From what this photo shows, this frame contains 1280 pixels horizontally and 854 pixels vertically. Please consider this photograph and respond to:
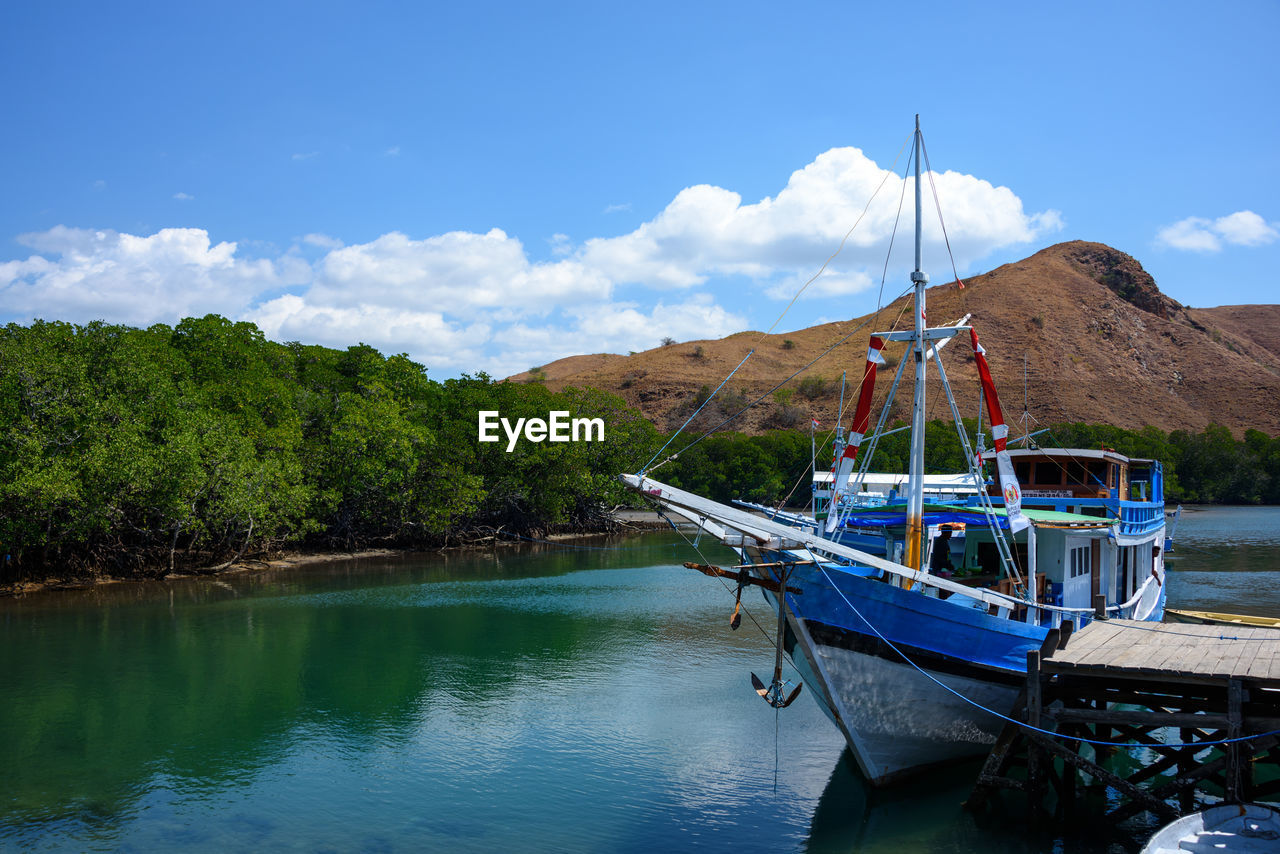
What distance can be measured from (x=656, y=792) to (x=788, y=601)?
13.6 ft

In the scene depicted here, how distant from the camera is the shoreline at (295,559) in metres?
35.0

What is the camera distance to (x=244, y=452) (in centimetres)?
3838

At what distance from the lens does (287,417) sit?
148 feet

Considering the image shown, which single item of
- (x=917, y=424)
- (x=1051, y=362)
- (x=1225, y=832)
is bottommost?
(x=1225, y=832)

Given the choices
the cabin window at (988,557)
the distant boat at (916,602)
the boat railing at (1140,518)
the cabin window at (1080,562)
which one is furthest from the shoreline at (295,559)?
the distant boat at (916,602)

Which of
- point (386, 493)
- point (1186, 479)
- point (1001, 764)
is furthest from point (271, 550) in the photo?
point (1186, 479)

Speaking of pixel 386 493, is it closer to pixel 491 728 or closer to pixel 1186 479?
pixel 491 728

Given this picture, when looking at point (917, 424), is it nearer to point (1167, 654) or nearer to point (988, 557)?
point (988, 557)

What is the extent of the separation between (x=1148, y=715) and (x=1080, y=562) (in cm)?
565

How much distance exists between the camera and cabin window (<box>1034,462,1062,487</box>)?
24.4 m

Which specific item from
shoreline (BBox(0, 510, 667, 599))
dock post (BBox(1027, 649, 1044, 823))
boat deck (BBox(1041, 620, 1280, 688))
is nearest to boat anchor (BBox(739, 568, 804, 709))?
dock post (BBox(1027, 649, 1044, 823))

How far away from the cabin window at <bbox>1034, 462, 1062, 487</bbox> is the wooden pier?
8221 mm

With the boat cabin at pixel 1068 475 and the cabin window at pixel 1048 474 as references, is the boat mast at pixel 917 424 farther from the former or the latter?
the cabin window at pixel 1048 474

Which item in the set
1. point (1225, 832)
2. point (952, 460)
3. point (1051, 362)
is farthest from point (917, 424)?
point (1051, 362)
